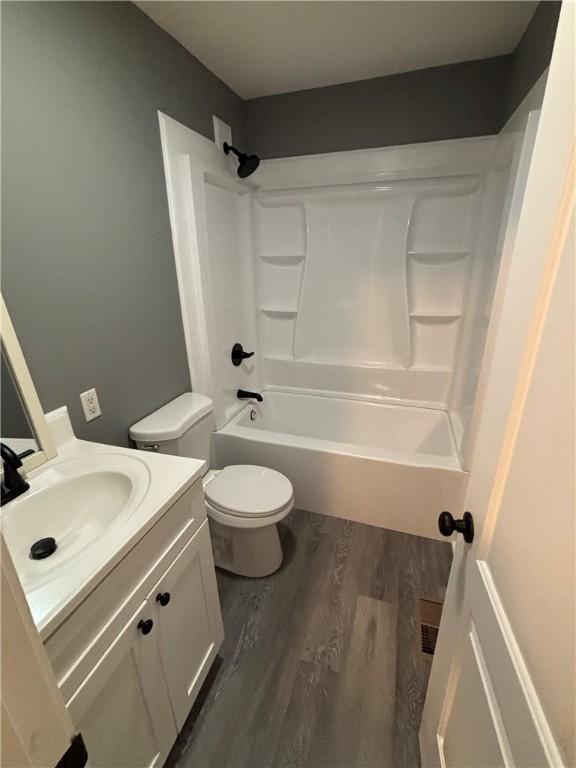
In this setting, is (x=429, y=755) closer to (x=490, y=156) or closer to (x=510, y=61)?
(x=490, y=156)

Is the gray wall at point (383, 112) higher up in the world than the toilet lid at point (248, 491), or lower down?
higher up

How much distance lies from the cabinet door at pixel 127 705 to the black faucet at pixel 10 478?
47 centimetres

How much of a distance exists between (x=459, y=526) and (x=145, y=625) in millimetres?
787

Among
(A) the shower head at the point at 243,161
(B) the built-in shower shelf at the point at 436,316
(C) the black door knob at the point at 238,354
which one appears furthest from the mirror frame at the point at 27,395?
(B) the built-in shower shelf at the point at 436,316

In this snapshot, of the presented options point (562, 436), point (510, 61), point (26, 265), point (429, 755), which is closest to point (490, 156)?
point (510, 61)

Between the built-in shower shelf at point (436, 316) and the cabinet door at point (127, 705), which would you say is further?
the built-in shower shelf at point (436, 316)

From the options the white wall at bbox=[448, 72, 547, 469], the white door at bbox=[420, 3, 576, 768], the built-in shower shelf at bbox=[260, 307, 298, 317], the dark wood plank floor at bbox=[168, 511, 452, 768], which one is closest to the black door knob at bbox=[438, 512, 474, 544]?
the white door at bbox=[420, 3, 576, 768]

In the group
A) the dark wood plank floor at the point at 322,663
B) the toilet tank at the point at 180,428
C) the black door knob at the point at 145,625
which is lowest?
the dark wood plank floor at the point at 322,663

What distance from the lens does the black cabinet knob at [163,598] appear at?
2.93 ft

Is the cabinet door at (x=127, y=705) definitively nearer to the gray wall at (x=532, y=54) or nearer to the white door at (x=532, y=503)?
the white door at (x=532, y=503)

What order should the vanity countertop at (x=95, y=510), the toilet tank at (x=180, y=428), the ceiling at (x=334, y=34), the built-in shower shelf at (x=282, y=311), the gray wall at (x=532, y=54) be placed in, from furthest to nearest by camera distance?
1. the built-in shower shelf at (x=282, y=311)
2. the toilet tank at (x=180, y=428)
3. the ceiling at (x=334, y=34)
4. the gray wall at (x=532, y=54)
5. the vanity countertop at (x=95, y=510)

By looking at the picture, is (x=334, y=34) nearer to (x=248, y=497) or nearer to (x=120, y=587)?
(x=248, y=497)

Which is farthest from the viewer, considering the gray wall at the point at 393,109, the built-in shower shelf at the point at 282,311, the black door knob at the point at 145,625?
the built-in shower shelf at the point at 282,311

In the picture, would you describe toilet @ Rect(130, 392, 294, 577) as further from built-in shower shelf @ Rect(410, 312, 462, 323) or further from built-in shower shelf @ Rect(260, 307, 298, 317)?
built-in shower shelf @ Rect(410, 312, 462, 323)
